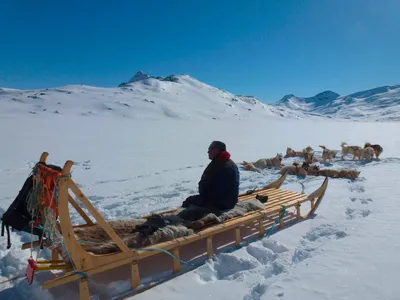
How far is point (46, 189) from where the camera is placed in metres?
3.48

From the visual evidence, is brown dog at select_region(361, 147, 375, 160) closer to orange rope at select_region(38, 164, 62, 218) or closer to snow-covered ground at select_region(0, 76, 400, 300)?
snow-covered ground at select_region(0, 76, 400, 300)

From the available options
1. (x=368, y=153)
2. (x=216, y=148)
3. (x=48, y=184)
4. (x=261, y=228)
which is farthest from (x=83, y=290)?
(x=368, y=153)

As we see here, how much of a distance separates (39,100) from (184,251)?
239 ft

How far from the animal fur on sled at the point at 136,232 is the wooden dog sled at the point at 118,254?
0.11m

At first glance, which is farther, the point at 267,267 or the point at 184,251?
the point at 184,251

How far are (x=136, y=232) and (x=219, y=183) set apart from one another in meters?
1.64

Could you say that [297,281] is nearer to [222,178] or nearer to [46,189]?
[222,178]

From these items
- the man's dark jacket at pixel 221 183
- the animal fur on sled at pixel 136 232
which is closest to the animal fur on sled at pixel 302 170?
the man's dark jacket at pixel 221 183

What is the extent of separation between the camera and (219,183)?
528cm

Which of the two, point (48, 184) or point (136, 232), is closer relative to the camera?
point (48, 184)

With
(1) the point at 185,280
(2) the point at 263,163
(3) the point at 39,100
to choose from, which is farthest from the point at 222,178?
(3) the point at 39,100

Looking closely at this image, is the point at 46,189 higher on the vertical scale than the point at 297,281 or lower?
higher

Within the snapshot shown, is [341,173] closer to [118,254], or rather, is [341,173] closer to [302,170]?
[302,170]

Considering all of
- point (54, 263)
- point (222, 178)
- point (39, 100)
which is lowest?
point (54, 263)
